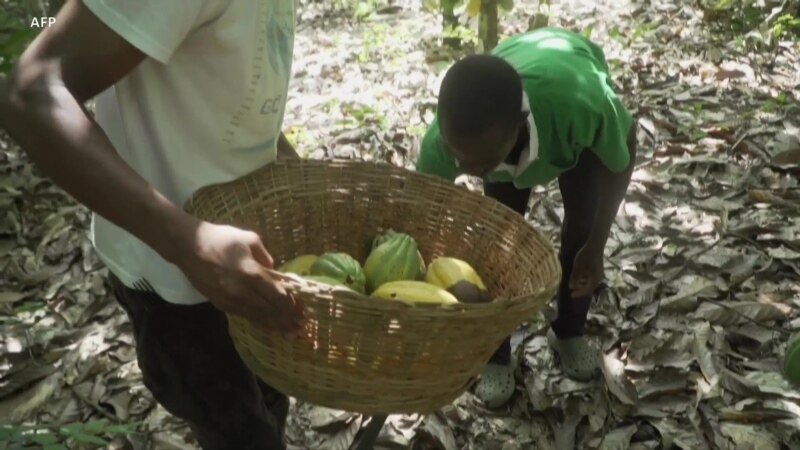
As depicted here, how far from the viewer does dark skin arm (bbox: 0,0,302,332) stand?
3.62ft

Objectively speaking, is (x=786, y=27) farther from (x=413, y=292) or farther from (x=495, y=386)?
(x=413, y=292)

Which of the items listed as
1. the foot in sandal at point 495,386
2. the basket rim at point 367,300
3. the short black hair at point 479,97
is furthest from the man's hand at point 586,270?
the basket rim at point 367,300

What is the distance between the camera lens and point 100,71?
117 centimetres

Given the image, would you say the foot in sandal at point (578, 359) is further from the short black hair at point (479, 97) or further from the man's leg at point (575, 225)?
the short black hair at point (479, 97)

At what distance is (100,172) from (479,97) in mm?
1089

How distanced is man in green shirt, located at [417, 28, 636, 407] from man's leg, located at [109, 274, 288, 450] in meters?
0.77

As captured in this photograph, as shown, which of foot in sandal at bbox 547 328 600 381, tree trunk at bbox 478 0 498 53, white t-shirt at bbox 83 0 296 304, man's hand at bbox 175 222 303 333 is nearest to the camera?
man's hand at bbox 175 222 303 333

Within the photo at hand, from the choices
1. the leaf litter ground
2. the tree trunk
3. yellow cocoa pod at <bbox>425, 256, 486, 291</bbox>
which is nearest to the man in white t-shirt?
the leaf litter ground

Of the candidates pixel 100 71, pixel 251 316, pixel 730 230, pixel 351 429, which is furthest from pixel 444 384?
pixel 730 230

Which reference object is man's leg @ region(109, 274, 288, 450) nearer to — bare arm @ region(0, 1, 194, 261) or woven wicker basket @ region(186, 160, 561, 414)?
woven wicker basket @ region(186, 160, 561, 414)

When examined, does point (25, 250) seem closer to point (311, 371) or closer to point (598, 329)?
point (598, 329)

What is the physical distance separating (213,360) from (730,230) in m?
2.39

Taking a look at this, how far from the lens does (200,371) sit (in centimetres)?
164

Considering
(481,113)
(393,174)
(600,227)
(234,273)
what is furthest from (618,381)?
(234,273)
